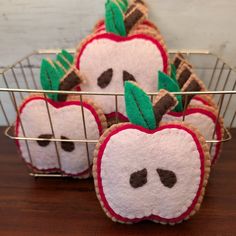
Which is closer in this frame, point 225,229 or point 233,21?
point 225,229

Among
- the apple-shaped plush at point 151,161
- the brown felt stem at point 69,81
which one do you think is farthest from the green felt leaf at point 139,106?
the brown felt stem at point 69,81

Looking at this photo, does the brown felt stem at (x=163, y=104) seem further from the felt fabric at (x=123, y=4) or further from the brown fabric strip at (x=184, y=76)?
the felt fabric at (x=123, y=4)

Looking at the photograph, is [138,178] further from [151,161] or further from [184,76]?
[184,76]

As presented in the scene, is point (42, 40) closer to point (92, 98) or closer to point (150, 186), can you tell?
point (92, 98)

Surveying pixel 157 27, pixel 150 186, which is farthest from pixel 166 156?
pixel 157 27

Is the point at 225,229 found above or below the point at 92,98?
below

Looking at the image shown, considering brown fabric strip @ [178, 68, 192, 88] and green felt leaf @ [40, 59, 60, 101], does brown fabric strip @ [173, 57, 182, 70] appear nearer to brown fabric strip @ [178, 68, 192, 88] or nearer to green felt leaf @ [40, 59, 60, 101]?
brown fabric strip @ [178, 68, 192, 88]

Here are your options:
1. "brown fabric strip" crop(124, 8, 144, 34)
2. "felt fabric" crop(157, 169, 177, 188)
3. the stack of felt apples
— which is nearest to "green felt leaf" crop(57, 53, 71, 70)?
the stack of felt apples
